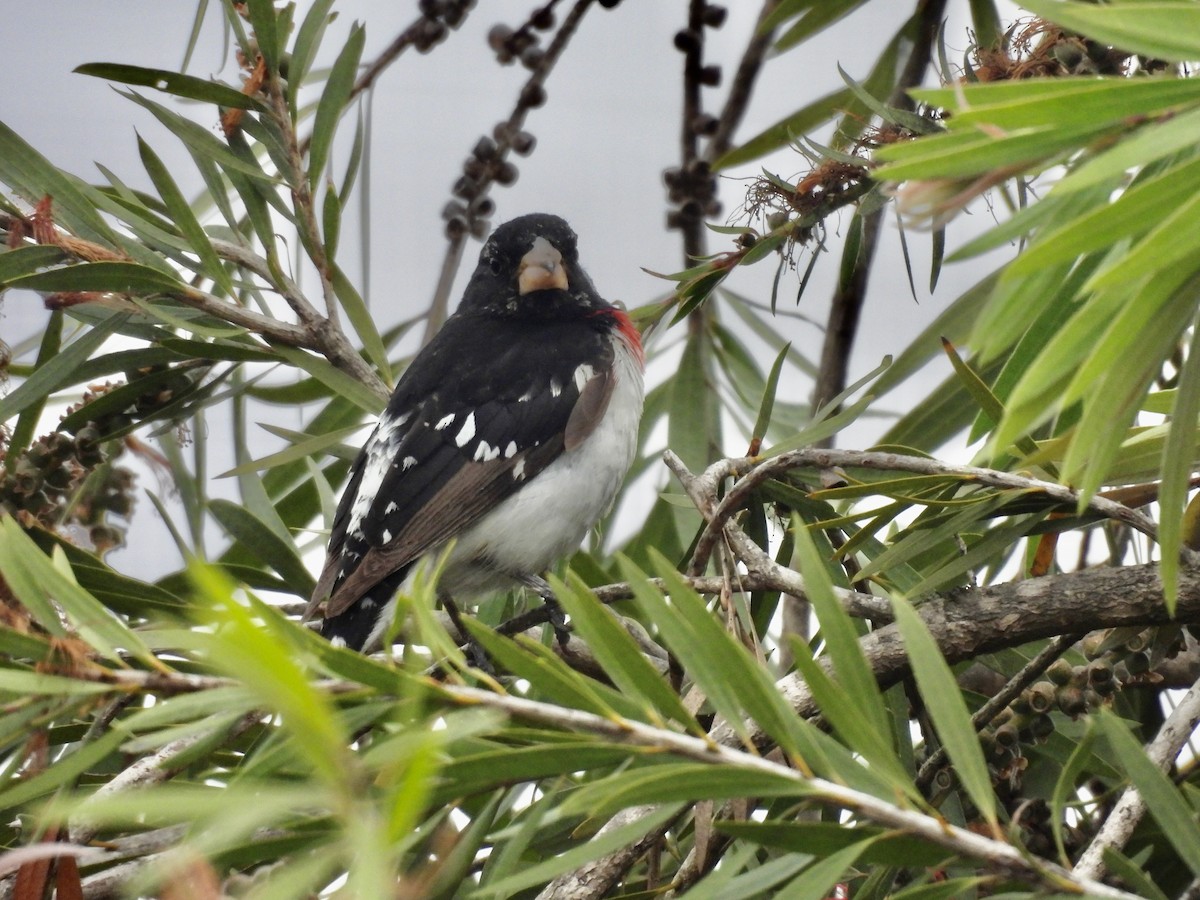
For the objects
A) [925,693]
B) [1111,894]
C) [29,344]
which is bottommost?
[1111,894]

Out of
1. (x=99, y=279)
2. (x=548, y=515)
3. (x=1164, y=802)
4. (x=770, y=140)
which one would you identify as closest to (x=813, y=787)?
(x=1164, y=802)

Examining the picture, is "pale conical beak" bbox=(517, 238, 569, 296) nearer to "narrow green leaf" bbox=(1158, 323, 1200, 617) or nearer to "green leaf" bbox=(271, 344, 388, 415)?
"green leaf" bbox=(271, 344, 388, 415)

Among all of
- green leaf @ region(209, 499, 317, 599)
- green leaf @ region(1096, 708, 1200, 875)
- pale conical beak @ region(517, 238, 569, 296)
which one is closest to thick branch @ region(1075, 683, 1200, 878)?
green leaf @ region(1096, 708, 1200, 875)

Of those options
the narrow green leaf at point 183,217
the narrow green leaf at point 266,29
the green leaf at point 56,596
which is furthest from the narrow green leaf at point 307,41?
the green leaf at point 56,596

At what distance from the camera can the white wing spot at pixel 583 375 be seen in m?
2.15

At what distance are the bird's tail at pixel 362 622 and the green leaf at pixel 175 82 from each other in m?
0.70

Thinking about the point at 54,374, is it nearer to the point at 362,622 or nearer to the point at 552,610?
the point at 362,622

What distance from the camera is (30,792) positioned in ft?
2.23

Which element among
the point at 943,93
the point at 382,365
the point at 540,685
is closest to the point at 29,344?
the point at 382,365

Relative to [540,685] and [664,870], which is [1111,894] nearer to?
[540,685]

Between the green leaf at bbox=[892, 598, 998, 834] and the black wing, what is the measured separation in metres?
1.24

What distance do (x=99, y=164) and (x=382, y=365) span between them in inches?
20.9

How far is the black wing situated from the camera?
189 centimetres

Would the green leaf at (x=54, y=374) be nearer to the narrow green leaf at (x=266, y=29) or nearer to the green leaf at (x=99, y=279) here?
the green leaf at (x=99, y=279)
